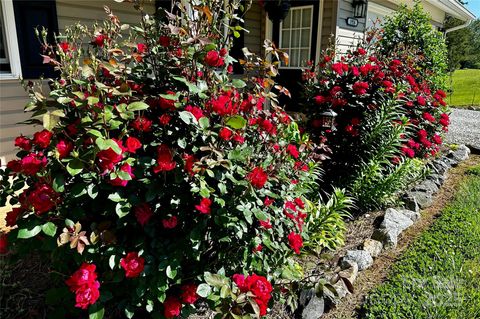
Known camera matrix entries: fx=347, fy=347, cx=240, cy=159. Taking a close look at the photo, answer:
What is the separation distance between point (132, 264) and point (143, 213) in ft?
0.71

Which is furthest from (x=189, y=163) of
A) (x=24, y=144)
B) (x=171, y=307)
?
(x=24, y=144)

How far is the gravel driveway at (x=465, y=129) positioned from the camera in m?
7.44

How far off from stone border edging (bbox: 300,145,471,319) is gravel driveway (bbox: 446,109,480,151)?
117 inches

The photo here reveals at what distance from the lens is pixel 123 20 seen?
462 centimetres

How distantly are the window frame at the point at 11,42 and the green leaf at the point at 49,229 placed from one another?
2801 millimetres

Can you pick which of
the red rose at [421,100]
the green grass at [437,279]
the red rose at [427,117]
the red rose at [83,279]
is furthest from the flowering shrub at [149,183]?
the red rose at [427,117]

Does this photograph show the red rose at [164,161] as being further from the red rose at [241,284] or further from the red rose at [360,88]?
the red rose at [360,88]

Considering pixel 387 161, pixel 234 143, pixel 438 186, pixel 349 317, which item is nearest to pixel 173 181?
pixel 234 143

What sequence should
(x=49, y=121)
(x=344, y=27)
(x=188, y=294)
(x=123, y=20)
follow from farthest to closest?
(x=344, y=27) < (x=123, y=20) < (x=188, y=294) < (x=49, y=121)

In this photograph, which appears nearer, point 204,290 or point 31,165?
point 31,165

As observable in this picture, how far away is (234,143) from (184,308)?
0.83 metres

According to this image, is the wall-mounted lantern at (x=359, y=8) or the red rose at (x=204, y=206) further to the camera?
the wall-mounted lantern at (x=359, y=8)

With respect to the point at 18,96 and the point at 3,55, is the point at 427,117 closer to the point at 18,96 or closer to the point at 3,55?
the point at 18,96

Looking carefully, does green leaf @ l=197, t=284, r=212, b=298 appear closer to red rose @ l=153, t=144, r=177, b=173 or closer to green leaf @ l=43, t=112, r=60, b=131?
red rose @ l=153, t=144, r=177, b=173
